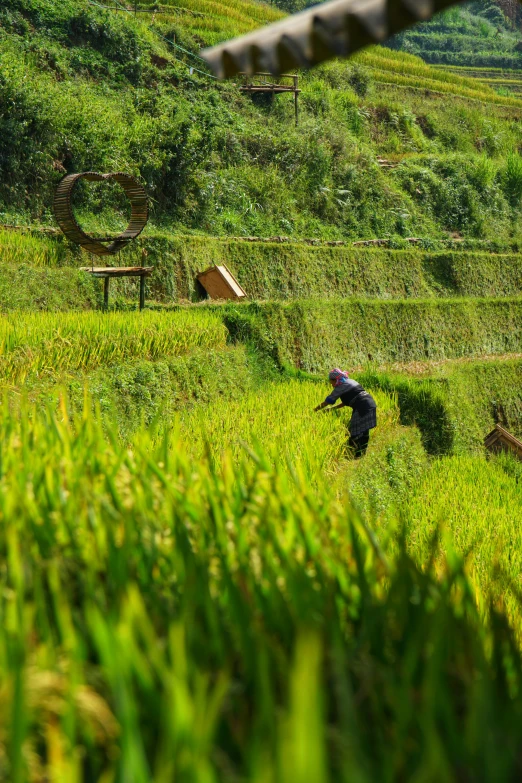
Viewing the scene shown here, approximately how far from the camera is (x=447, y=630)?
1452 millimetres

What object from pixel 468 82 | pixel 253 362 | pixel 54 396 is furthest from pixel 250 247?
pixel 468 82

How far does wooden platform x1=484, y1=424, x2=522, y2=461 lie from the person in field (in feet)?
13.0

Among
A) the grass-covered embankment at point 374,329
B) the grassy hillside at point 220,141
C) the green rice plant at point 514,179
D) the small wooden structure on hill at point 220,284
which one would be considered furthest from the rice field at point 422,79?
the small wooden structure on hill at point 220,284

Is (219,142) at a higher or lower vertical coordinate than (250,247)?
higher

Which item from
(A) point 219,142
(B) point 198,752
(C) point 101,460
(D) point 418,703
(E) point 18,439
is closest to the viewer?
(B) point 198,752

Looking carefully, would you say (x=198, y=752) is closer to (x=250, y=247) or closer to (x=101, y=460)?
(x=101, y=460)

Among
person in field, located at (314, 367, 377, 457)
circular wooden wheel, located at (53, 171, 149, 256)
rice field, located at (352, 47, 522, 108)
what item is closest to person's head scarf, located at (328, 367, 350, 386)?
person in field, located at (314, 367, 377, 457)

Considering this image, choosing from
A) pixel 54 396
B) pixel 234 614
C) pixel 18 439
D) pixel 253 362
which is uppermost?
pixel 234 614

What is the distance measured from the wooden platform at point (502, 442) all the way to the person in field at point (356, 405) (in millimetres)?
3949

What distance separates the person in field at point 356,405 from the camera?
9531mm

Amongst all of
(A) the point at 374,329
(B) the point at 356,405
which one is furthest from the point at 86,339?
(A) the point at 374,329

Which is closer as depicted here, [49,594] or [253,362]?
[49,594]

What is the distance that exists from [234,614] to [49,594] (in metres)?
0.38

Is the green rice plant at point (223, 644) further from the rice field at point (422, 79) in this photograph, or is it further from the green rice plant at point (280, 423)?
the rice field at point (422, 79)
